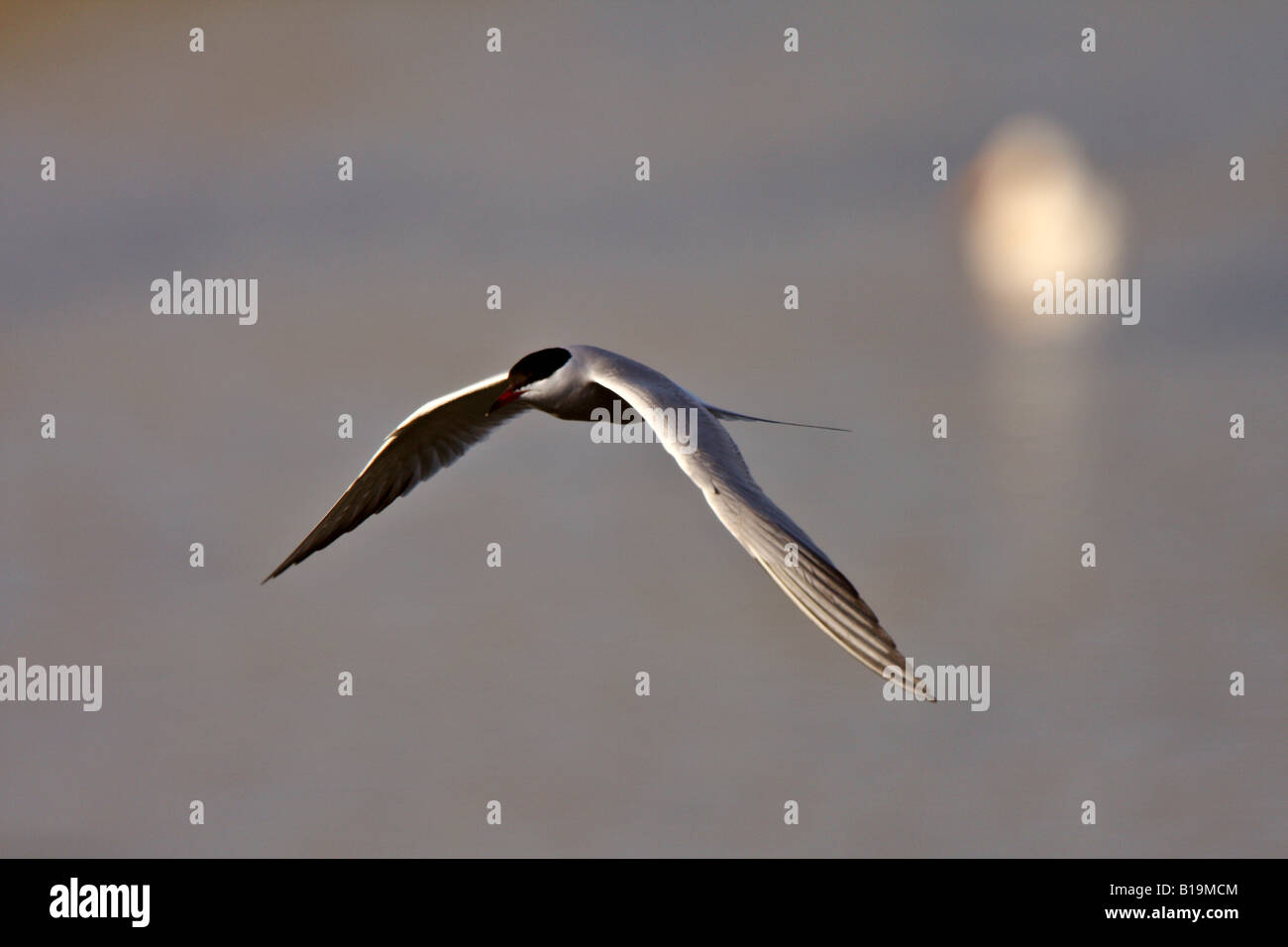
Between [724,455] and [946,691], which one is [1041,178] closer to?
[946,691]

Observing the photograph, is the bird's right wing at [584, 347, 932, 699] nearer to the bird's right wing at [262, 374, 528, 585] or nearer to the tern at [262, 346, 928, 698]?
the tern at [262, 346, 928, 698]

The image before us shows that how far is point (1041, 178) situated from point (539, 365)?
3281cm

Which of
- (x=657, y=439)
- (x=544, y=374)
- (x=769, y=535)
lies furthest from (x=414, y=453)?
(x=769, y=535)

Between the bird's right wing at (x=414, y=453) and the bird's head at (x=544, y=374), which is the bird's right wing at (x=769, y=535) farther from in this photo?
the bird's right wing at (x=414, y=453)

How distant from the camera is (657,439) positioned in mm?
7141

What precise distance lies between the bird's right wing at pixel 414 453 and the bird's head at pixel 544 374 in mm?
366

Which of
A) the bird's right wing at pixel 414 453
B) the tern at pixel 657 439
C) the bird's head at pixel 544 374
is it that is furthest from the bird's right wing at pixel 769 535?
the bird's right wing at pixel 414 453

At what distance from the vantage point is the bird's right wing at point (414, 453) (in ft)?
29.8

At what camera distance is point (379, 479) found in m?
9.45

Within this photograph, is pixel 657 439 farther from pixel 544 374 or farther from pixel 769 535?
pixel 544 374

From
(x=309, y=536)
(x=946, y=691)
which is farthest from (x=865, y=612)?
(x=946, y=691)

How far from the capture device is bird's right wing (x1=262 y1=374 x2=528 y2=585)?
29.8 feet

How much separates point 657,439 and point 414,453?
9.54ft

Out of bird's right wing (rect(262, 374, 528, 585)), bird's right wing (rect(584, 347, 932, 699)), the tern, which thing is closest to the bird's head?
the tern
